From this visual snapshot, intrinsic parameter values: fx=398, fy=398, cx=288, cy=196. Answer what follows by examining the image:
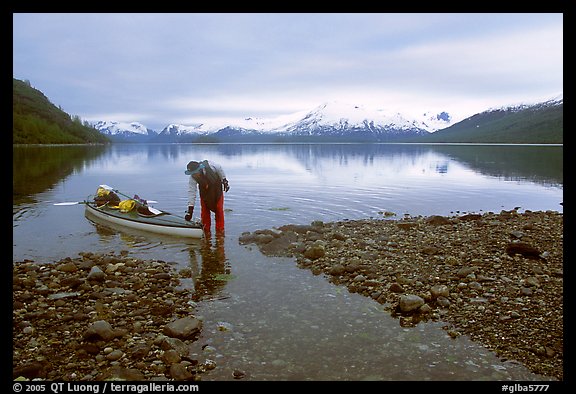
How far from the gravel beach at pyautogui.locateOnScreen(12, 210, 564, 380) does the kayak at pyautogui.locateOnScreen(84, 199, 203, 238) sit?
8.47 ft

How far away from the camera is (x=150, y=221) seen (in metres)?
18.8

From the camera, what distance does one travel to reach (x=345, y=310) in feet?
33.5

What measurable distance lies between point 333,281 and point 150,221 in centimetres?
1031

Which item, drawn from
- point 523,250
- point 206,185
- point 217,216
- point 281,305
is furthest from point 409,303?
point 217,216

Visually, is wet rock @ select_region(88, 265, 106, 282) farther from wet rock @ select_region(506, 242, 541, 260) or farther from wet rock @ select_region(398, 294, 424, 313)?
wet rock @ select_region(506, 242, 541, 260)

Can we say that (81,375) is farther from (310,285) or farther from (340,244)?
(340,244)

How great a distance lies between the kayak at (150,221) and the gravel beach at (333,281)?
8.47 ft

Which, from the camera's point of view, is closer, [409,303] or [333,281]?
[409,303]

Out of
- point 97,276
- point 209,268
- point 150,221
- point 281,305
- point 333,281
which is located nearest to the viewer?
point 281,305

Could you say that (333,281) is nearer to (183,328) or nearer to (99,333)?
(183,328)

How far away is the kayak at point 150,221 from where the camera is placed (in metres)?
17.5

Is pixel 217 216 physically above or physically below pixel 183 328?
above

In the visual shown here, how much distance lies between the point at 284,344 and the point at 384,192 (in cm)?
2713

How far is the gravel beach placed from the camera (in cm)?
771
